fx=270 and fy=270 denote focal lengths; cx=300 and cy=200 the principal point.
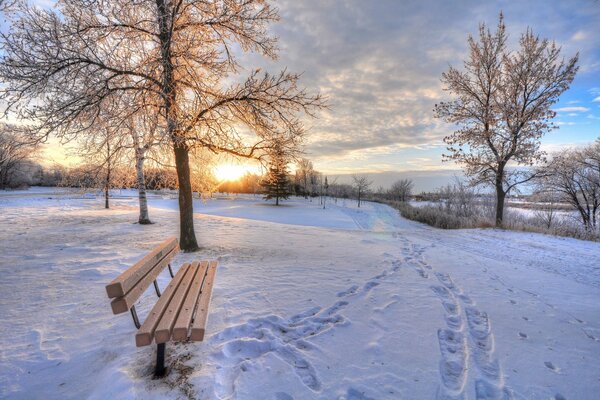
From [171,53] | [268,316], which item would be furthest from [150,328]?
[171,53]

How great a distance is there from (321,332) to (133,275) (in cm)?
229

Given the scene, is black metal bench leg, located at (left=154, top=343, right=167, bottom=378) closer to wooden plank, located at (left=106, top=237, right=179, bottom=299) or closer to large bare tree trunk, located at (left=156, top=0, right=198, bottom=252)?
wooden plank, located at (left=106, top=237, right=179, bottom=299)

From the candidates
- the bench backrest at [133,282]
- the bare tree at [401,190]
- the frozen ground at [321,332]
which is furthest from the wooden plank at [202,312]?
the bare tree at [401,190]

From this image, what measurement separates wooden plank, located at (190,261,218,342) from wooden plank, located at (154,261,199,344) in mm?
185

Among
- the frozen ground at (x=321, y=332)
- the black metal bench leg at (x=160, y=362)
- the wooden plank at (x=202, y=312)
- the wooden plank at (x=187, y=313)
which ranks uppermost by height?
the wooden plank at (x=187, y=313)

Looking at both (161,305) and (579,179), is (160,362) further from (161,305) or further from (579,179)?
(579,179)

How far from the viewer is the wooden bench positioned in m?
2.31

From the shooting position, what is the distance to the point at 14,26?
18.0 feet

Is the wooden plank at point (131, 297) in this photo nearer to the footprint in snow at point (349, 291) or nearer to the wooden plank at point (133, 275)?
the wooden plank at point (133, 275)

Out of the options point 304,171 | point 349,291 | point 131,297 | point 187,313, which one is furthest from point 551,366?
point 304,171

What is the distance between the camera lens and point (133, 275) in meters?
2.67

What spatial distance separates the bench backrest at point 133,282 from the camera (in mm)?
2347

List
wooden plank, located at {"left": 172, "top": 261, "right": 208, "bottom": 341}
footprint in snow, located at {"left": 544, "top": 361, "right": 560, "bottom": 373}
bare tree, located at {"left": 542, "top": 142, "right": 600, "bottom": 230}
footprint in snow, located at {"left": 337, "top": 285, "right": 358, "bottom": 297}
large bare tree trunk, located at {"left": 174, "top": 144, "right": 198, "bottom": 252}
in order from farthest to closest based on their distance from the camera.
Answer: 1. bare tree, located at {"left": 542, "top": 142, "right": 600, "bottom": 230}
2. large bare tree trunk, located at {"left": 174, "top": 144, "right": 198, "bottom": 252}
3. footprint in snow, located at {"left": 337, "top": 285, "right": 358, "bottom": 297}
4. footprint in snow, located at {"left": 544, "top": 361, "right": 560, "bottom": 373}
5. wooden plank, located at {"left": 172, "top": 261, "right": 208, "bottom": 341}

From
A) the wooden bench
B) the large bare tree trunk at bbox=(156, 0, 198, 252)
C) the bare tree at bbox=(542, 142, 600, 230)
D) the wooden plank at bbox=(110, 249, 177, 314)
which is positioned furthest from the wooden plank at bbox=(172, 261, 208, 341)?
the bare tree at bbox=(542, 142, 600, 230)
